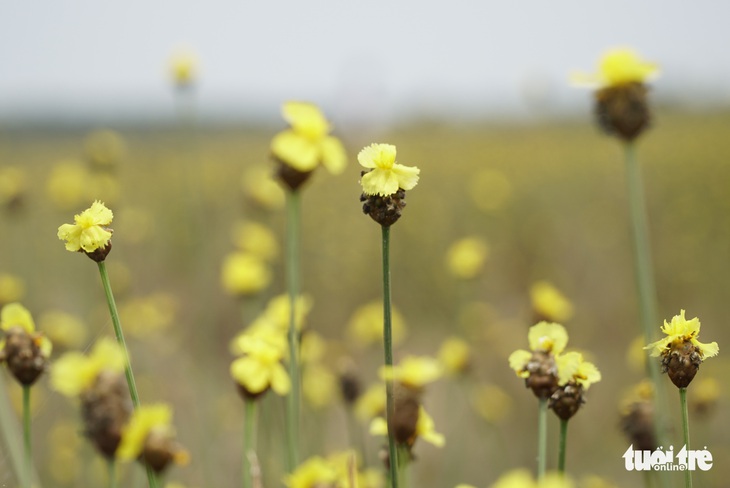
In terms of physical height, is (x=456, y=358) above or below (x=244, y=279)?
below

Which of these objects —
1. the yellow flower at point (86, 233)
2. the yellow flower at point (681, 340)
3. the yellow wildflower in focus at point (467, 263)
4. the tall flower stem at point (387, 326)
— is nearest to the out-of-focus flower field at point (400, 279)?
the yellow wildflower in focus at point (467, 263)

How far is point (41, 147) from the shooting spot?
29.7ft

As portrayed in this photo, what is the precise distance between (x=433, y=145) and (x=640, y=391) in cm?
1164

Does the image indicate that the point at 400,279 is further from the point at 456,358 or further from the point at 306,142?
the point at 306,142

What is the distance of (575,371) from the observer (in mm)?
927

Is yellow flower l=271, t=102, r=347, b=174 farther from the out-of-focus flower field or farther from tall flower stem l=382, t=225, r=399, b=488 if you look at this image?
tall flower stem l=382, t=225, r=399, b=488

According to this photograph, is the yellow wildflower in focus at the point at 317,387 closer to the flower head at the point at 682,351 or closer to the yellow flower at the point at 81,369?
the yellow flower at the point at 81,369

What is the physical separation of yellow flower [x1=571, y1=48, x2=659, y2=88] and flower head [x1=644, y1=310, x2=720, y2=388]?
30.6 inches

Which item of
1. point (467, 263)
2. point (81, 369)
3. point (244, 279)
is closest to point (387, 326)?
point (81, 369)

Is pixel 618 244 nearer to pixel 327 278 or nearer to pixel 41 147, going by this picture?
pixel 327 278

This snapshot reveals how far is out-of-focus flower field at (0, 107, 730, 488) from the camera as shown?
2.85 metres

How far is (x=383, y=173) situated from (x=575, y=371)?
0.39 m

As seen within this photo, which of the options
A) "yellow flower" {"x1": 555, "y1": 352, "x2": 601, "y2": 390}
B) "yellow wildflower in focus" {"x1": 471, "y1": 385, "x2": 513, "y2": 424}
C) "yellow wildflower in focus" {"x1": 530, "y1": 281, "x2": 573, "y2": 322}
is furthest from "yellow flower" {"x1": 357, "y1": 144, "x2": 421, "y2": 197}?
"yellow wildflower in focus" {"x1": 471, "y1": 385, "x2": 513, "y2": 424}

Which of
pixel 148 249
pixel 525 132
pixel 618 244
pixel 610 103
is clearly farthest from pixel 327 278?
pixel 525 132
